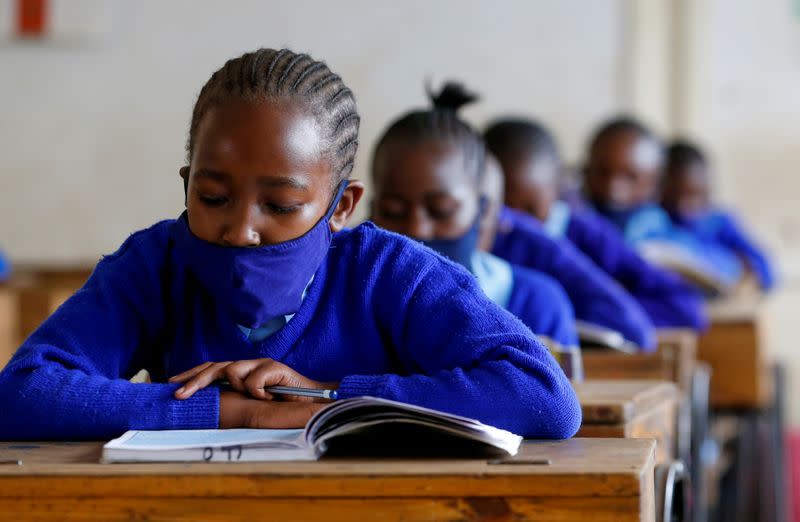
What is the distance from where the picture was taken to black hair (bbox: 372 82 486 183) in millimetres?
2684

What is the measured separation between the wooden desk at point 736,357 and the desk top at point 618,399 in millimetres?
2036

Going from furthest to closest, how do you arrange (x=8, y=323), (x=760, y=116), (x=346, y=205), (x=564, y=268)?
(x=760, y=116)
(x=8, y=323)
(x=564, y=268)
(x=346, y=205)

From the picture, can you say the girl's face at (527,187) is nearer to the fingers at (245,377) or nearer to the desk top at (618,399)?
the desk top at (618,399)

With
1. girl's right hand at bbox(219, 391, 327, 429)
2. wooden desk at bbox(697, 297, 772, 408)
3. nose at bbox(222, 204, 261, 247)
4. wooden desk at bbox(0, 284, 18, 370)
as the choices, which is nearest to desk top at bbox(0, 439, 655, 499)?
girl's right hand at bbox(219, 391, 327, 429)

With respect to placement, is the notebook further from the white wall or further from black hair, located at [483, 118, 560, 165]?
the white wall

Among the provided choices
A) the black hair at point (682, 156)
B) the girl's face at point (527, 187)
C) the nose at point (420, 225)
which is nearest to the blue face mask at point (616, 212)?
the black hair at point (682, 156)

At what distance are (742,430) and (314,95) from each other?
146 inches

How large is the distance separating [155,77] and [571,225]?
341cm

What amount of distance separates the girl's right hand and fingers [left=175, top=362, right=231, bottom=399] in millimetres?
Answer: 25

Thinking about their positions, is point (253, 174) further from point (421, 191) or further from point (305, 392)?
point (421, 191)

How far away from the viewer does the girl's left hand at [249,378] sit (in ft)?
4.97

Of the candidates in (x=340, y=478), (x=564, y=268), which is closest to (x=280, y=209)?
(x=340, y=478)

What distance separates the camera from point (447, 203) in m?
2.64

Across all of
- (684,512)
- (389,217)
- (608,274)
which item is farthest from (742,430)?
(684,512)
